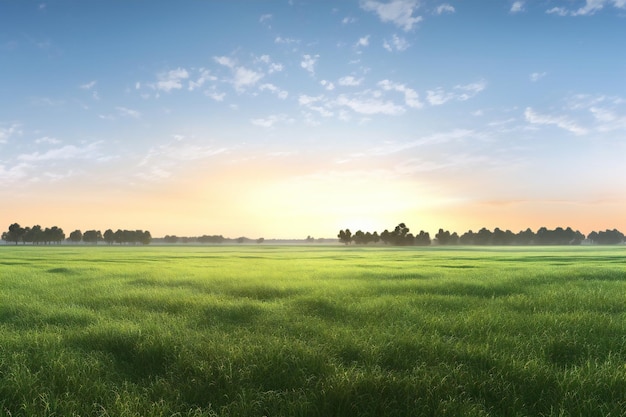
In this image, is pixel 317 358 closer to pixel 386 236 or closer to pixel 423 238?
pixel 386 236

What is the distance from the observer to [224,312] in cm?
1138

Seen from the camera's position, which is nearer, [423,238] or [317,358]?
[317,358]

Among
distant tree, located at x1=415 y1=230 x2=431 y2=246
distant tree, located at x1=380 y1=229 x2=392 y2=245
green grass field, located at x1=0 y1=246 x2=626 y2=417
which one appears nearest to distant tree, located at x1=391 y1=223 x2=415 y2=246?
distant tree, located at x1=380 y1=229 x2=392 y2=245

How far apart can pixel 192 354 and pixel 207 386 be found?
1256mm

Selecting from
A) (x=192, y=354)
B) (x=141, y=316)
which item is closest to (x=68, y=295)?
(x=141, y=316)

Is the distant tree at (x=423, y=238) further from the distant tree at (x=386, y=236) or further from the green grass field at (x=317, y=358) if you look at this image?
the green grass field at (x=317, y=358)

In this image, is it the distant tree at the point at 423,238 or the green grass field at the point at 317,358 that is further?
the distant tree at the point at 423,238

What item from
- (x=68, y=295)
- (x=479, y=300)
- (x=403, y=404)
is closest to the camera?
(x=403, y=404)

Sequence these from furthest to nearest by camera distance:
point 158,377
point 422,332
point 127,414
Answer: point 422,332 → point 158,377 → point 127,414

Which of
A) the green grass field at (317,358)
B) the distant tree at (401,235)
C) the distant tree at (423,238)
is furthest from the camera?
the distant tree at (423,238)

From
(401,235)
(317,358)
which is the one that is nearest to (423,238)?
(401,235)

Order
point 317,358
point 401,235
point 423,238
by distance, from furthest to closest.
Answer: point 423,238 → point 401,235 → point 317,358

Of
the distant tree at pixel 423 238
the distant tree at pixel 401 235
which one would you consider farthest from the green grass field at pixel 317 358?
the distant tree at pixel 423 238

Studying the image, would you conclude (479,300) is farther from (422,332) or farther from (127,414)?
(127,414)
